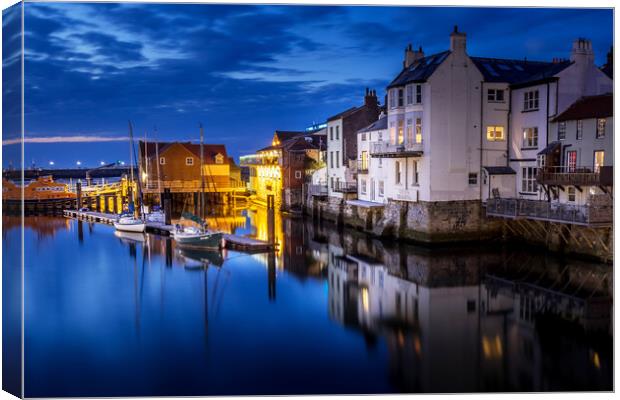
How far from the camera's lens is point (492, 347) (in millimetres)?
12711

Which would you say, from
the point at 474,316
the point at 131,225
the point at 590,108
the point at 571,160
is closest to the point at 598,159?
the point at 571,160

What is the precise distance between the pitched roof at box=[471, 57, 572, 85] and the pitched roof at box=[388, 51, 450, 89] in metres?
1.97

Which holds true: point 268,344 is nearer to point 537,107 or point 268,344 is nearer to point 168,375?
A: point 168,375

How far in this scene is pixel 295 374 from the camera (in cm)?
1124

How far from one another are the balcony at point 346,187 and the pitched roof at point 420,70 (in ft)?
25.4

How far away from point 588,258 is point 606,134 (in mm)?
4334

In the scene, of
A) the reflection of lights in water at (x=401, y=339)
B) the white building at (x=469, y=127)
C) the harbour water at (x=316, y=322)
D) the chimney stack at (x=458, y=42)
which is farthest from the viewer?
the chimney stack at (x=458, y=42)

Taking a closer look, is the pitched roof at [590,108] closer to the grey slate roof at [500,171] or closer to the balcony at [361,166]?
the grey slate roof at [500,171]

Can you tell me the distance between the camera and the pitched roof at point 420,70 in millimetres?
24850

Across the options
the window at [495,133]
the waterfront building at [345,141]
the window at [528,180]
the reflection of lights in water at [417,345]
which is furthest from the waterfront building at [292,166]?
the reflection of lights in water at [417,345]

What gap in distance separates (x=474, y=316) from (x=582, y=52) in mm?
13891

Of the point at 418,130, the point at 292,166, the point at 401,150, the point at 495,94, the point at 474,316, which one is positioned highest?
the point at 495,94

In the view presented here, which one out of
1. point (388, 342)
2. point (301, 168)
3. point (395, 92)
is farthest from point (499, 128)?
point (301, 168)

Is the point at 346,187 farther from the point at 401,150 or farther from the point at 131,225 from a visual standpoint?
the point at 131,225
